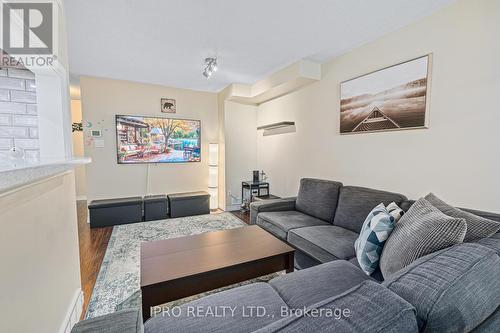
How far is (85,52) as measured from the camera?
2688 mm

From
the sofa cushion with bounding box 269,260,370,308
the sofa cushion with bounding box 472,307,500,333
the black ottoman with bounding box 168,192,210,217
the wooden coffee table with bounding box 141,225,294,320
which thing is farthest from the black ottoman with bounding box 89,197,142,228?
the sofa cushion with bounding box 472,307,500,333

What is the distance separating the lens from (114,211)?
3.52 metres

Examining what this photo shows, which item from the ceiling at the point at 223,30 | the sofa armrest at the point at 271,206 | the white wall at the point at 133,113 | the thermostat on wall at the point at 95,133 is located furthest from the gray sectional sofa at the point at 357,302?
the thermostat on wall at the point at 95,133

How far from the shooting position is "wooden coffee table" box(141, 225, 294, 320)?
4.62 ft

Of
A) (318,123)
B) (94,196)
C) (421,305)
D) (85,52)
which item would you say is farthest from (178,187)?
(421,305)

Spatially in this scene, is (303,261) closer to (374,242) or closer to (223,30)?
(374,242)

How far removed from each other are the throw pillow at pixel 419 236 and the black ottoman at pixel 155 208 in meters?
3.49

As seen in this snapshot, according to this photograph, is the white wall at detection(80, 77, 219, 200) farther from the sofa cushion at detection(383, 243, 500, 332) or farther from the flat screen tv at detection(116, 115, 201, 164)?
the sofa cushion at detection(383, 243, 500, 332)

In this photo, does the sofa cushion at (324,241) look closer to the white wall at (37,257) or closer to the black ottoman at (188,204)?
the white wall at (37,257)

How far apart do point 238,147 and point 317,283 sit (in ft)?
11.2

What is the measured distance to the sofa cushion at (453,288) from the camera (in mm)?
617

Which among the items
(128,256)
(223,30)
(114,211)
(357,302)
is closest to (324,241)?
(357,302)

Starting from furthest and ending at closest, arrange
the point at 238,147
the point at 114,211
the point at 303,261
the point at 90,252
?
the point at 238,147 < the point at 114,211 < the point at 90,252 < the point at 303,261

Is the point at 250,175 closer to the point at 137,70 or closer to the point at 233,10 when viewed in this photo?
the point at 137,70
